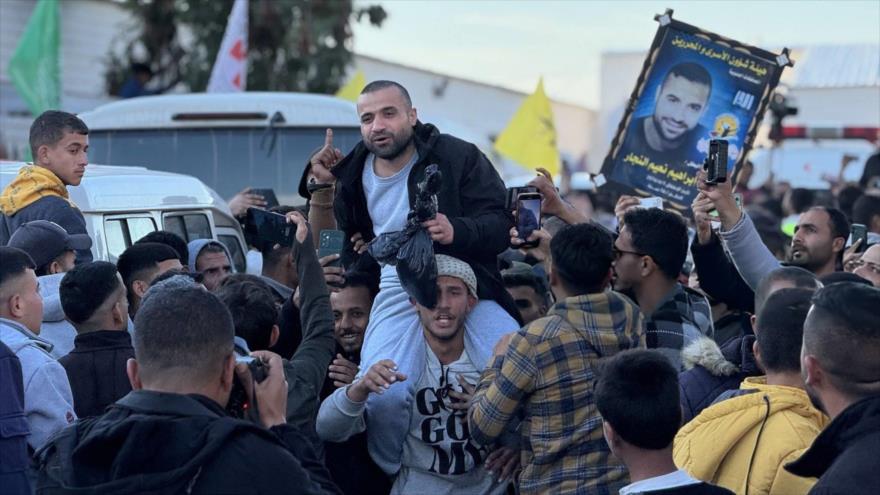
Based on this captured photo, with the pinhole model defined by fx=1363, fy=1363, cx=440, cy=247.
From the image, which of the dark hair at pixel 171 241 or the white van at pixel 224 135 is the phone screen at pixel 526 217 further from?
the white van at pixel 224 135

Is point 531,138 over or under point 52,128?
under

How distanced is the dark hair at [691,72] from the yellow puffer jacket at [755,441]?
4.31 meters

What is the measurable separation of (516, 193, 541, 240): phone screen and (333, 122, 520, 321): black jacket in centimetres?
14

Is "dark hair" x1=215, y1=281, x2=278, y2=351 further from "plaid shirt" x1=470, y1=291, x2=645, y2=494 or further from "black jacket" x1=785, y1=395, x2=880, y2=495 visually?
"black jacket" x1=785, y1=395, x2=880, y2=495

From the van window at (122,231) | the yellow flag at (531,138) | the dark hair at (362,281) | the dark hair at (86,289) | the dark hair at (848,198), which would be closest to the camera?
the dark hair at (86,289)

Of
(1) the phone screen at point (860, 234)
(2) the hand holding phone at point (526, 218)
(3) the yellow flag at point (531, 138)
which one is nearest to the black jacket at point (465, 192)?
(2) the hand holding phone at point (526, 218)

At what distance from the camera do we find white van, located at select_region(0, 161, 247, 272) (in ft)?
25.4

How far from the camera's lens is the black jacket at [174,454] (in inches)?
135

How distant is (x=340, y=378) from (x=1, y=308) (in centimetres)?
139

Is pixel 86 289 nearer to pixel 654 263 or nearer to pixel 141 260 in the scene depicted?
pixel 141 260

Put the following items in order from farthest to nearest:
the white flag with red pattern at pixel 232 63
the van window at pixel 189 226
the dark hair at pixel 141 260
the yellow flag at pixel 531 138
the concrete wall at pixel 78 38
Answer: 1. the concrete wall at pixel 78 38
2. the yellow flag at pixel 531 138
3. the white flag with red pattern at pixel 232 63
4. the van window at pixel 189 226
5. the dark hair at pixel 141 260

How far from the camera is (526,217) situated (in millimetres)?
6016

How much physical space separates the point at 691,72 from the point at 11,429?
513 centimetres

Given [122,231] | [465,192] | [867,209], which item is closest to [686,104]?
[867,209]
